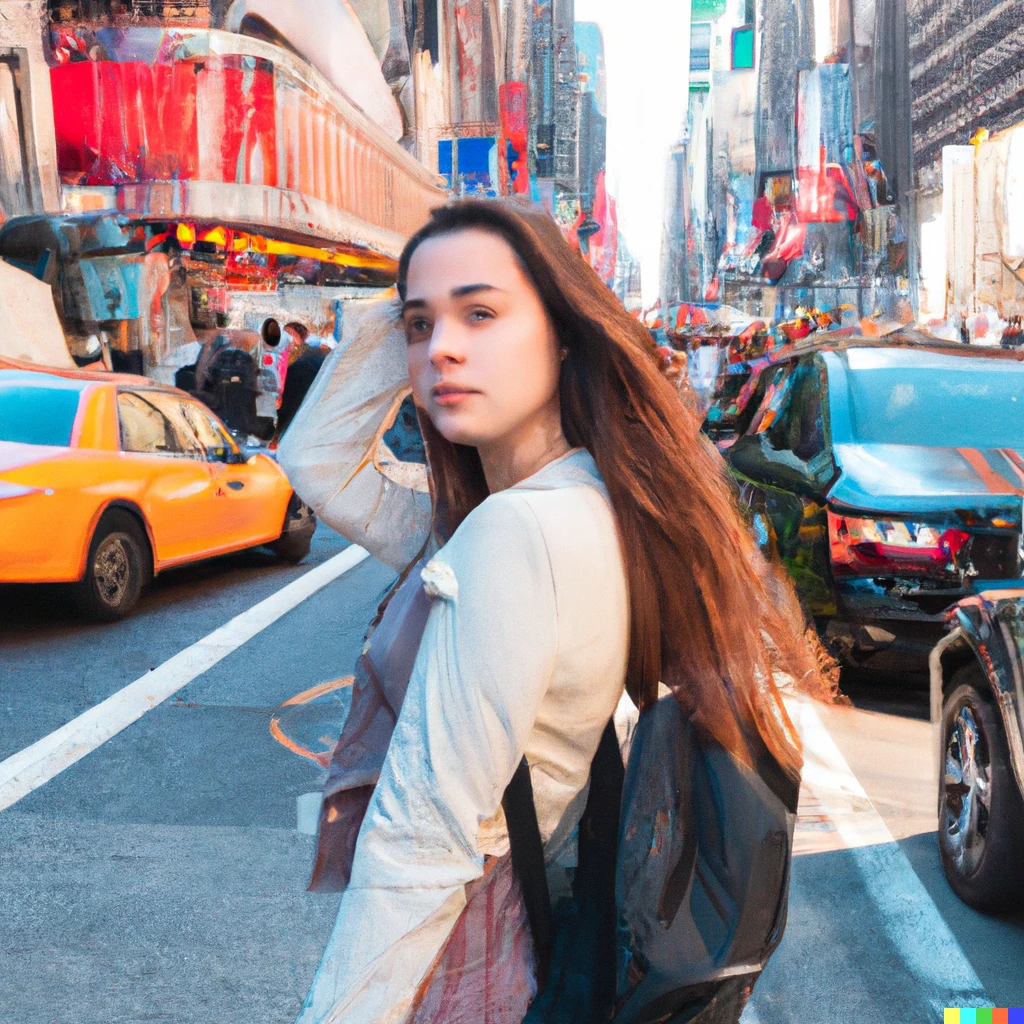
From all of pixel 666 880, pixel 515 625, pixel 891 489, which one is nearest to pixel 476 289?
pixel 515 625

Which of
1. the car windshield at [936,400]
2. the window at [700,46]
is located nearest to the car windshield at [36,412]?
the car windshield at [936,400]

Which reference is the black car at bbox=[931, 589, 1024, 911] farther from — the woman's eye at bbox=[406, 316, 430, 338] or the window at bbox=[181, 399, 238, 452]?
the window at bbox=[181, 399, 238, 452]

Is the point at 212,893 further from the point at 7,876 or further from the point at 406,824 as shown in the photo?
the point at 406,824

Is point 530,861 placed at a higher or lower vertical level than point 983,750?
higher

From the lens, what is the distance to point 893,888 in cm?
382

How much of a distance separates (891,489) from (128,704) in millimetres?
3975

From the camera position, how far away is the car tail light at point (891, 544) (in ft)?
18.2

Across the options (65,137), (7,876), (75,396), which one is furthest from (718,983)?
(65,137)

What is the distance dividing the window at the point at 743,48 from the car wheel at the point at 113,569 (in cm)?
9577

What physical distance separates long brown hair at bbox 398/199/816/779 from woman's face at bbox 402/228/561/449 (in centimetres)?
2

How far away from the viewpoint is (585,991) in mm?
1312
